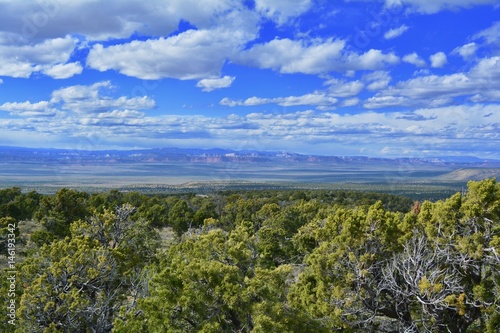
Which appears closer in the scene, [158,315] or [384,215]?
[158,315]

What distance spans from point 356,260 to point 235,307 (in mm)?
6977

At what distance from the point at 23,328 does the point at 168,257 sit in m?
8.38

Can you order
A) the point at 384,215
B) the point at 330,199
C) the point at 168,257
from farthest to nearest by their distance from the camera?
the point at 330,199 < the point at 168,257 < the point at 384,215

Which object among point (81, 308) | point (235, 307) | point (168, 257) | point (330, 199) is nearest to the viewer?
point (235, 307)

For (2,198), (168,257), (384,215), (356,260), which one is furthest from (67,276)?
(2,198)

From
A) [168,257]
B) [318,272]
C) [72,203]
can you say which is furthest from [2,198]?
[318,272]

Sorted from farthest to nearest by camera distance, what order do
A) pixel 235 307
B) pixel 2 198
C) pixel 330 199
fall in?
1. pixel 330 199
2. pixel 2 198
3. pixel 235 307

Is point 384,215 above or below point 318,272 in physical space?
above

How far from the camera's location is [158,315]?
1609 centimetres

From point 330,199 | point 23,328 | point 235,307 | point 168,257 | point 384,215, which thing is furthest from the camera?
point 330,199

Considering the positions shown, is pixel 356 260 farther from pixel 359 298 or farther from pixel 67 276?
pixel 67 276

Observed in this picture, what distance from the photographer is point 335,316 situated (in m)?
19.1

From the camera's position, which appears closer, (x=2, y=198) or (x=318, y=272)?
(x=318, y=272)

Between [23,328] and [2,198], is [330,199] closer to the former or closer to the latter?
[2,198]
